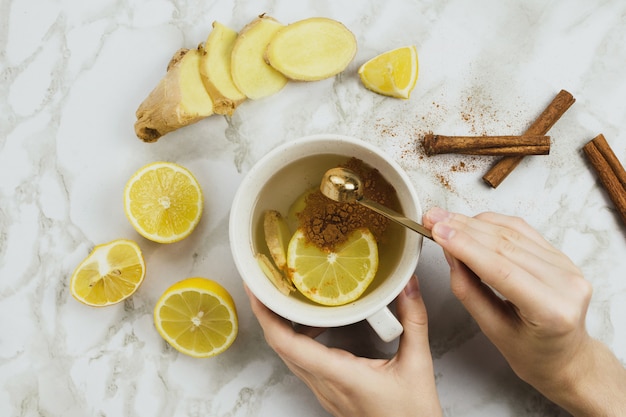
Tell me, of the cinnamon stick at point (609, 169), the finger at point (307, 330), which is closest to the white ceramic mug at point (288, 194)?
the finger at point (307, 330)

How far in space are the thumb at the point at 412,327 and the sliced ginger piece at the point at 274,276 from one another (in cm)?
20

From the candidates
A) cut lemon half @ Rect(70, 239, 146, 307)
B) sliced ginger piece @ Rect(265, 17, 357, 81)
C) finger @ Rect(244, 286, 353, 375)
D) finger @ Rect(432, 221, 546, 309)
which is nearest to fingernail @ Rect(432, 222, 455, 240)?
finger @ Rect(432, 221, 546, 309)

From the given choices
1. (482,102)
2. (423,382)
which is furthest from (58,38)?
(423,382)

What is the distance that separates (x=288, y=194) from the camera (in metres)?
1.02

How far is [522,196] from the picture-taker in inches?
43.8

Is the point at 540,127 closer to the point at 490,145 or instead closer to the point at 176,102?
the point at 490,145

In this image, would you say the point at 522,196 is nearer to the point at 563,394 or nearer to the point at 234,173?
the point at 563,394

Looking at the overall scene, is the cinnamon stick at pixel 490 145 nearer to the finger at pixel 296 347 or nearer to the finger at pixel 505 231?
the finger at pixel 505 231

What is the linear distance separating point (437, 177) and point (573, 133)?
294 mm

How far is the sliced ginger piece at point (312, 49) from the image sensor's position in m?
1.08

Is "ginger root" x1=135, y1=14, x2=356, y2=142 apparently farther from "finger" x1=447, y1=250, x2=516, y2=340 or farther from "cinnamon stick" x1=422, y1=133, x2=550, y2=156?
"finger" x1=447, y1=250, x2=516, y2=340

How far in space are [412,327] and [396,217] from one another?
218 millimetres

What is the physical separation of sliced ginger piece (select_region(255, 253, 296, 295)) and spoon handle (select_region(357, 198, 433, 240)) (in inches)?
7.8

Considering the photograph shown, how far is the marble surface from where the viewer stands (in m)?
1.12
